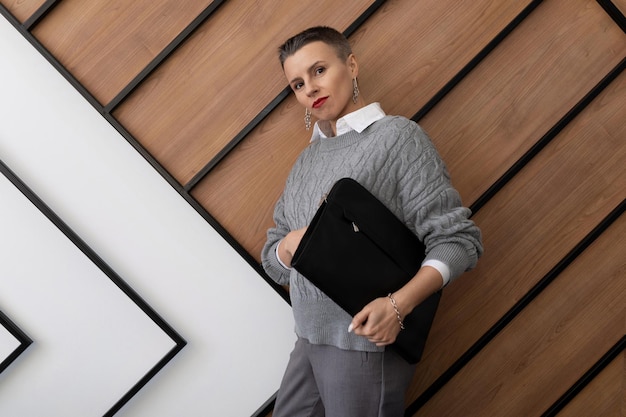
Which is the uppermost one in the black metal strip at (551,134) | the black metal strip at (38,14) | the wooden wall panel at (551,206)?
the black metal strip at (38,14)

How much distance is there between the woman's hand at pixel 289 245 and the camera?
1209mm

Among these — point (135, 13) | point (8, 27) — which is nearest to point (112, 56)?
point (135, 13)

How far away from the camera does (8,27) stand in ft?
5.16

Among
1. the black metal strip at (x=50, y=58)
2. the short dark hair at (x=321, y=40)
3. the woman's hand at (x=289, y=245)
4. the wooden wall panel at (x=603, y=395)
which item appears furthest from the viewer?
the wooden wall panel at (x=603, y=395)

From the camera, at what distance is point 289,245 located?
123cm

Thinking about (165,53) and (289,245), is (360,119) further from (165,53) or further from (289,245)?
(165,53)

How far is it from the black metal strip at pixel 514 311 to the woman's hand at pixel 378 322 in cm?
65

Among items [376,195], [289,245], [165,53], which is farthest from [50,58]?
[376,195]

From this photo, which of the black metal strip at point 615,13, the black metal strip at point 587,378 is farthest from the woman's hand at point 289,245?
the black metal strip at point 615,13

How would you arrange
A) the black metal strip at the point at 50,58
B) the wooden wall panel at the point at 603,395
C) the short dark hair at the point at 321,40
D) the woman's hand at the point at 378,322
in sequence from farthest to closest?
the wooden wall panel at the point at 603,395, the black metal strip at the point at 50,58, the short dark hair at the point at 321,40, the woman's hand at the point at 378,322

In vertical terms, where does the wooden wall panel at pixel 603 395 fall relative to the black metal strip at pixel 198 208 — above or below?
below

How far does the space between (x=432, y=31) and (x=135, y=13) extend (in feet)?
2.80

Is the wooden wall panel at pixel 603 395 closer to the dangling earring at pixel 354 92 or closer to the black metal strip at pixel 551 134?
the black metal strip at pixel 551 134

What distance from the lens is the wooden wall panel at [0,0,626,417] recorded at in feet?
5.27
